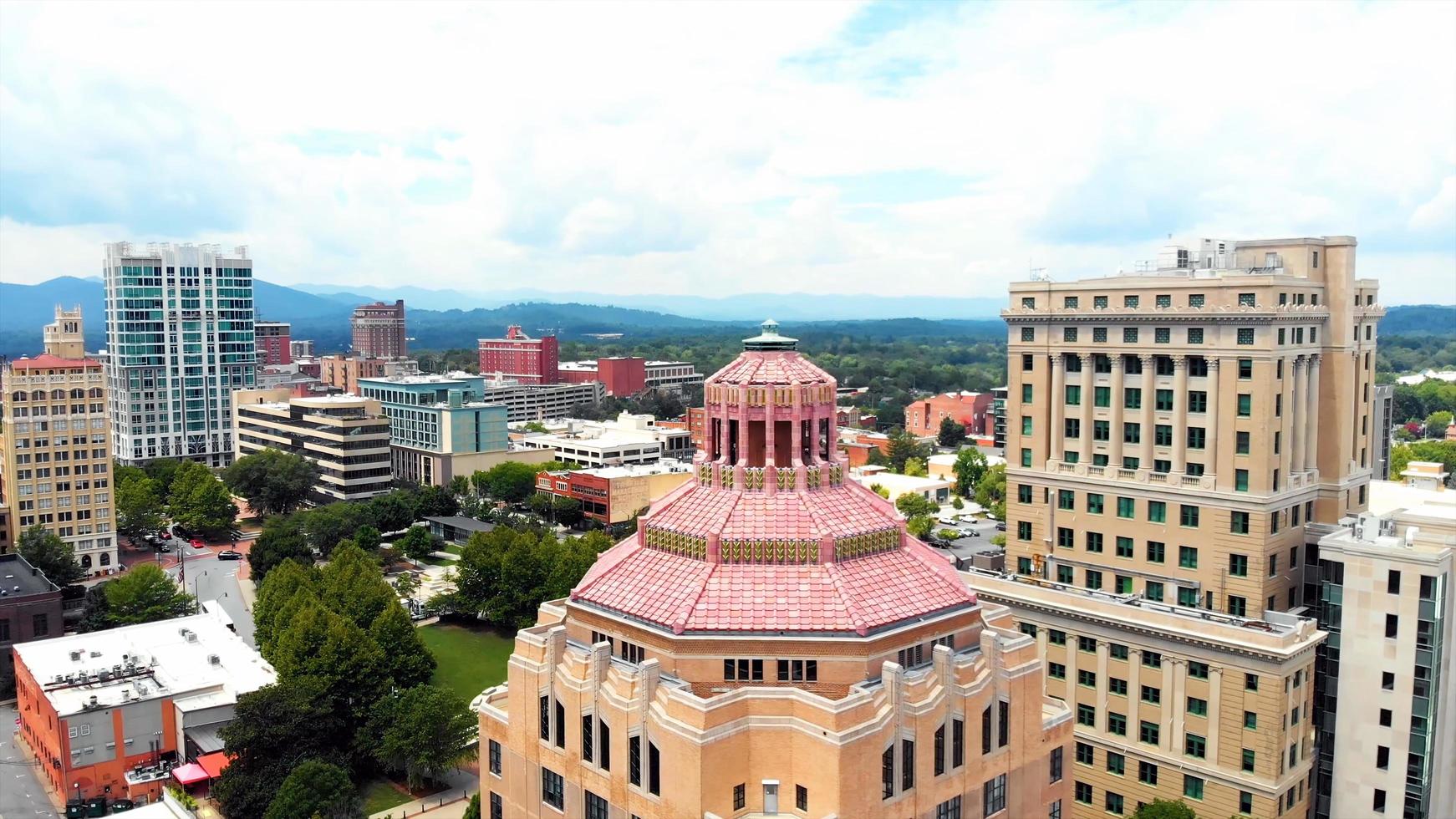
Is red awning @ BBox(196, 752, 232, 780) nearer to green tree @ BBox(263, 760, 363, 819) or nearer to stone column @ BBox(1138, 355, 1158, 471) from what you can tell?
green tree @ BBox(263, 760, 363, 819)

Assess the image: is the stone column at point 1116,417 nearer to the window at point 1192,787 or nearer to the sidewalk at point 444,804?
the window at point 1192,787

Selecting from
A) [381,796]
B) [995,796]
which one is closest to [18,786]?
[381,796]

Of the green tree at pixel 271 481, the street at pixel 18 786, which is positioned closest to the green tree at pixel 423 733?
the street at pixel 18 786

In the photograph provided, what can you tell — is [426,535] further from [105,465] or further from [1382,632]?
[1382,632]

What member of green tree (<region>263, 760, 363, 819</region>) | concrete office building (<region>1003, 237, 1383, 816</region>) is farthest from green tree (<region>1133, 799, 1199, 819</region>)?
green tree (<region>263, 760, 363, 819</region>)

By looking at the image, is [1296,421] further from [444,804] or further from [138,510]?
[138,510]

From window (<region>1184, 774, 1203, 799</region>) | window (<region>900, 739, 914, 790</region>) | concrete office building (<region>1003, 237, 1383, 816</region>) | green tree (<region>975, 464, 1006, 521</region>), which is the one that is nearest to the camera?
window (<region>900, 739, 914, 790</region>)

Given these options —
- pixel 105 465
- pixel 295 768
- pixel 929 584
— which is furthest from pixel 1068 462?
pixel 105 465
